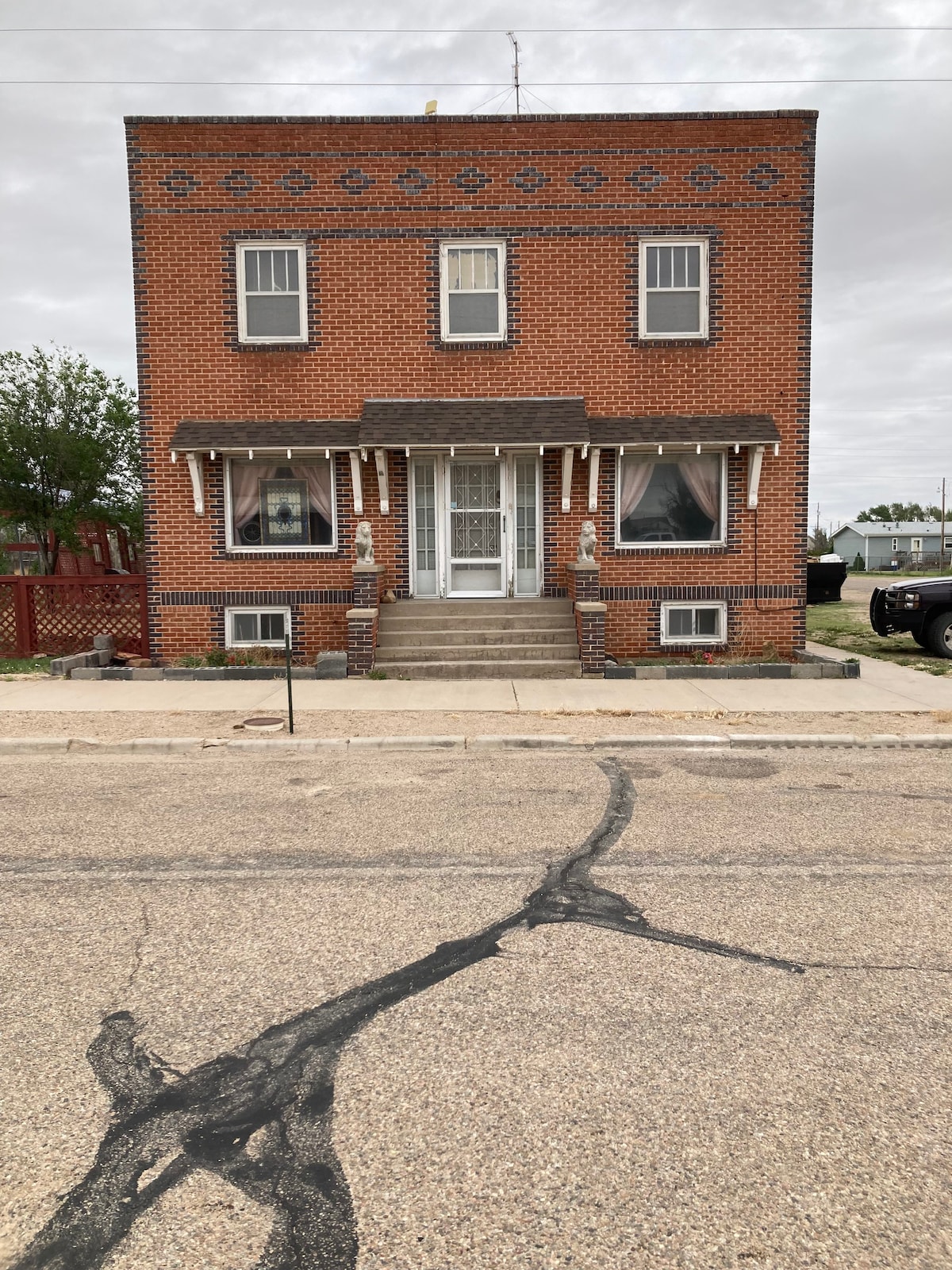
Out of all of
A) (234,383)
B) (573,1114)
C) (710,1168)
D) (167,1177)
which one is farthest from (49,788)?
(234,383)

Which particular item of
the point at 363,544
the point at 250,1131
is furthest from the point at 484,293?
the point at 250,1131

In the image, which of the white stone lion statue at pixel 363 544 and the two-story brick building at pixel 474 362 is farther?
the two-story brick building at pixel 474 362

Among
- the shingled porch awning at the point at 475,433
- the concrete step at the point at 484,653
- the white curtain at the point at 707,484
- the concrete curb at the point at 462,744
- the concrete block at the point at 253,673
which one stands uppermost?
the shingled porch awning at the point at 475,433

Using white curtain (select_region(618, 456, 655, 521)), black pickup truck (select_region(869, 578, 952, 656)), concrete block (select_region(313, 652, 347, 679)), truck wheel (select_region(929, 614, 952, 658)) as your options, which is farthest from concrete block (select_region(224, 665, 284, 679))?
truck wheel (select_region(929, 614, 952, 658))

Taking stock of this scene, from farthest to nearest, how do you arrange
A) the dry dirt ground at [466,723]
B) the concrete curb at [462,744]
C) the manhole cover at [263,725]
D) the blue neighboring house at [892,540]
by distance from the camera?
the blue neighboring house at [892,540], the manhole cover at [263,725], the dry dirt ground at [466,723], the concrete curb at [462,744]

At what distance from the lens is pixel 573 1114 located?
2957 millimetres

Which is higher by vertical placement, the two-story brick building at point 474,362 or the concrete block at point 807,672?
the two-story brick building at point 474,362

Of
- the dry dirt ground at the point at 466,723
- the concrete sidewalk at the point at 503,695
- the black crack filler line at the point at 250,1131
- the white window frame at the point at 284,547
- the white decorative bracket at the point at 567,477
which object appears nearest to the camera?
the black crack filler line at the point at 250,1131

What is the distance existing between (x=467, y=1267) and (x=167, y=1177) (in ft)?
3.14

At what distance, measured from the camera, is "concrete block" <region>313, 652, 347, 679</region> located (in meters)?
12.3

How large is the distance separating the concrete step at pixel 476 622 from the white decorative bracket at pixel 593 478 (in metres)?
1.80

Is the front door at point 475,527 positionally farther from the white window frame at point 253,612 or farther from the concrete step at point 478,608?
the white window frame at point 253,612

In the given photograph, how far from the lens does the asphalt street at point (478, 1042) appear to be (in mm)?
2488

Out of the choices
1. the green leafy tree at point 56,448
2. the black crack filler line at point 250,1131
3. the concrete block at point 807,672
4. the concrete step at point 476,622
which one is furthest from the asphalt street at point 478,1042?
the green leafy tree at point 56,448
